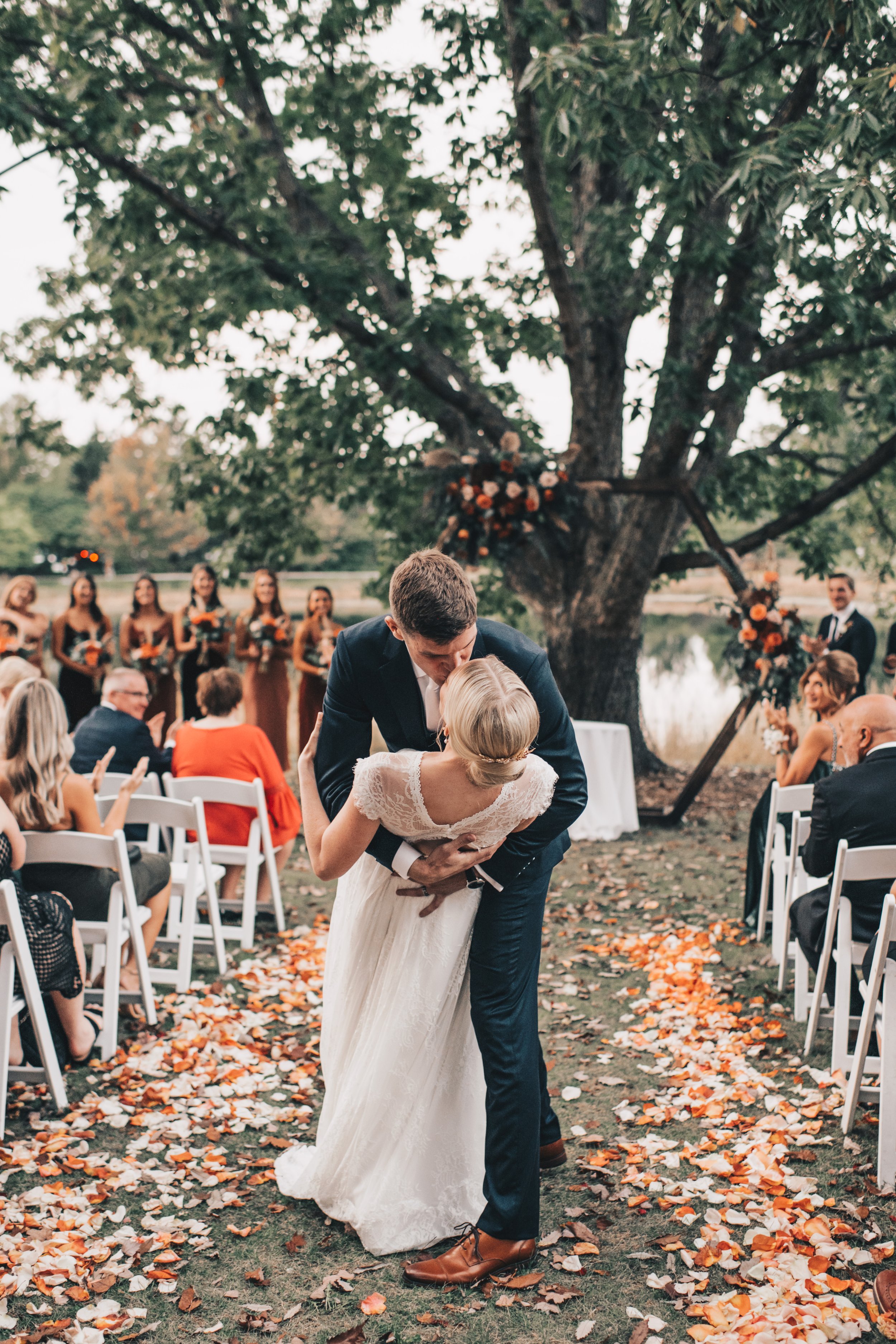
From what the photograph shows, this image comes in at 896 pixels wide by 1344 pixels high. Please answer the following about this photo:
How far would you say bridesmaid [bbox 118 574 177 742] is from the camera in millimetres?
9547

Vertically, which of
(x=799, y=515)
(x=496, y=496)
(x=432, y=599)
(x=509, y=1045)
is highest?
(x=496, y=496)

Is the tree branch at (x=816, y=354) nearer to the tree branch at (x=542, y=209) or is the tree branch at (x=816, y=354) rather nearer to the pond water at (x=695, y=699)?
the tree branch at (x=542, y=209)

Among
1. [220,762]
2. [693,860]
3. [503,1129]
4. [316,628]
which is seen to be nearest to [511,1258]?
[503,1129]

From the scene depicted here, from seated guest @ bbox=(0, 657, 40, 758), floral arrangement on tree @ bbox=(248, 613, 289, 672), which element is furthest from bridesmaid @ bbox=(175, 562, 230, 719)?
seated guest @ bbox=(0, 657, 40, 758)

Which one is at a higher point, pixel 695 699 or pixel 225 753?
pixel 225 753

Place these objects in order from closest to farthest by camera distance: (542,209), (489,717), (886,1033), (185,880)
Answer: (489,717) → (886,1033) → (185,880) → (542,209)

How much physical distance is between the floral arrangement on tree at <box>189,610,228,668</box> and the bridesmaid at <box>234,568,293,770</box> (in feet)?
0.56

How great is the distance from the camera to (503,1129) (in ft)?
9.53

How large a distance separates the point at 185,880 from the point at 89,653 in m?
4.56

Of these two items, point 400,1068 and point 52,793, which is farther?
point 52,793

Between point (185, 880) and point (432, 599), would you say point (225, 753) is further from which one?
point (432, 599)

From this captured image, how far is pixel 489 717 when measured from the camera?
7.70ft

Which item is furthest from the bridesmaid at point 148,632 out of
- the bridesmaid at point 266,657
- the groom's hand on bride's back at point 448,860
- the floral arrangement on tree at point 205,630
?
the groom's hand on bride's back at point 448,860

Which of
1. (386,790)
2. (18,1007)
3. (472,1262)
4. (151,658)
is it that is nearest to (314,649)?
(151,658)
